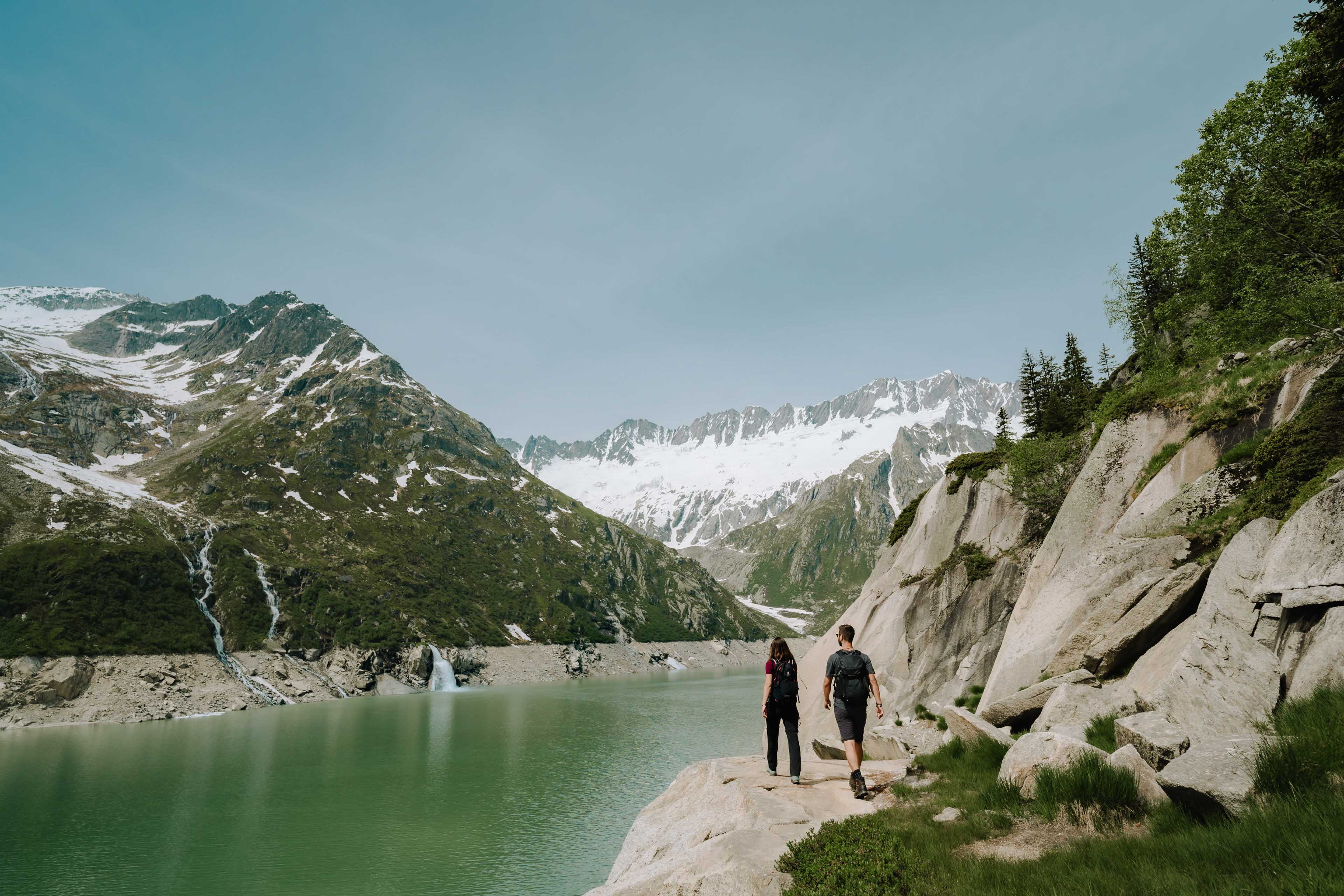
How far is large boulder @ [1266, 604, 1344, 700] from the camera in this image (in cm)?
1027

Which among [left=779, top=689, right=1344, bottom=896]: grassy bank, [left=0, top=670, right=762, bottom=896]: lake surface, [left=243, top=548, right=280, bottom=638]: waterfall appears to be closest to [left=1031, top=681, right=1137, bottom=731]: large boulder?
[left=779, top=689, right=1344, bottom=896]: grassy bank

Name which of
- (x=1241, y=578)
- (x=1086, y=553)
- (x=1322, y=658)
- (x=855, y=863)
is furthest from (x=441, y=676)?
(x=1322, y=658)

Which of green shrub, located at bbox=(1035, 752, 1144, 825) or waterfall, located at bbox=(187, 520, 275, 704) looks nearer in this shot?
green shrub, located at bbox=(1035, 752, 1144, 825)

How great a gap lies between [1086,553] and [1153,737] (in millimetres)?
17705

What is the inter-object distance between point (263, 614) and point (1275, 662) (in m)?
189

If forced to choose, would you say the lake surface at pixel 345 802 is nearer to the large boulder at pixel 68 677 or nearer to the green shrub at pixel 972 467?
the large boulder at pixel 68 677

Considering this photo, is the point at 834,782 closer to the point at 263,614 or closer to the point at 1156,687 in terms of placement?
the point at 1156,687

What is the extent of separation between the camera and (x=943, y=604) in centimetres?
4275

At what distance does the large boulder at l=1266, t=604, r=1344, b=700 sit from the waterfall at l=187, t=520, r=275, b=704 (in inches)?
5984

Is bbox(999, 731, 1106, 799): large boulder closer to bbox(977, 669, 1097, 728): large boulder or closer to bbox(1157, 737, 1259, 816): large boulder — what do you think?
bbox(1157, 737, 1259, 816): large boulder

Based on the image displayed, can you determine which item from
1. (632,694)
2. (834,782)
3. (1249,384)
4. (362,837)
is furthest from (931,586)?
(632,694)

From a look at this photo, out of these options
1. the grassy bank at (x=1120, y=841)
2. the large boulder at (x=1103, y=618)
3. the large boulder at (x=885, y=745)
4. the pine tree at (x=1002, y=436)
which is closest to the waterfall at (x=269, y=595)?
the pine tree at (x=1002, y=436)

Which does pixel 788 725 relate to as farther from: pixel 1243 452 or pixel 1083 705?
pixel 1243 452

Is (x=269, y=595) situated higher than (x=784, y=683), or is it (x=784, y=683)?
(x=784, y=683)
